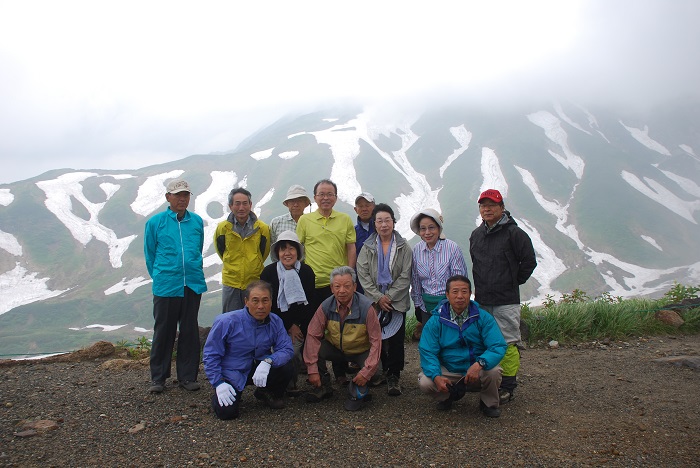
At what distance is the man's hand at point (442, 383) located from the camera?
163 inches

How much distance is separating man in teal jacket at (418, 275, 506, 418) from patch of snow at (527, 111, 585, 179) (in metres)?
104


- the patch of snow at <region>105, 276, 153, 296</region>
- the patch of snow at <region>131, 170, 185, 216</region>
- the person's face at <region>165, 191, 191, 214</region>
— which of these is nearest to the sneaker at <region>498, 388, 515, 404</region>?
the person's face at <region>165, 191, 191, 214</region>

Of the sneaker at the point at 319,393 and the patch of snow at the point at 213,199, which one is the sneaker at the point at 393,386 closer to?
the sneaker at the point at 319,393

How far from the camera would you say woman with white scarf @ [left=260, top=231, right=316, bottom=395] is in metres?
4.97

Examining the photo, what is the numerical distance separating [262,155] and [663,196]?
82182 mm

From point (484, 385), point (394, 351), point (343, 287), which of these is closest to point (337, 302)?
point (343, 287)

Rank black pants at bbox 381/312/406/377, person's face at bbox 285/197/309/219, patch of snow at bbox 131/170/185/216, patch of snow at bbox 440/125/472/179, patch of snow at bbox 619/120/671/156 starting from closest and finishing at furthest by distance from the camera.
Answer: black pants at bbox 381/312/406/377 < person's face at bbox 285/197/309/219 < patch of snow at bbox 131/170/185/216 < patch of snow at bbox 440/125/472/179 < patch of snow at bbox 619/120/671/156

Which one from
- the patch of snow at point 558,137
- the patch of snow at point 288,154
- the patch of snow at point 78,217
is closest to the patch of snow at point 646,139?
the patch of snow at point 558,137

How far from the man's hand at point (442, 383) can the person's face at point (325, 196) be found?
225 cm

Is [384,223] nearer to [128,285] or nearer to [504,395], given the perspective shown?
[504,395]

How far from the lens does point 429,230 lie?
500cm

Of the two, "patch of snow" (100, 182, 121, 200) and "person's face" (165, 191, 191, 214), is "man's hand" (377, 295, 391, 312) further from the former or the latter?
"patch of snow" (100, 182, 121, 200)

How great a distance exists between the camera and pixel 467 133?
11769cm

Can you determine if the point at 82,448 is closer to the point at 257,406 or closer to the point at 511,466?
the point at 257,406
